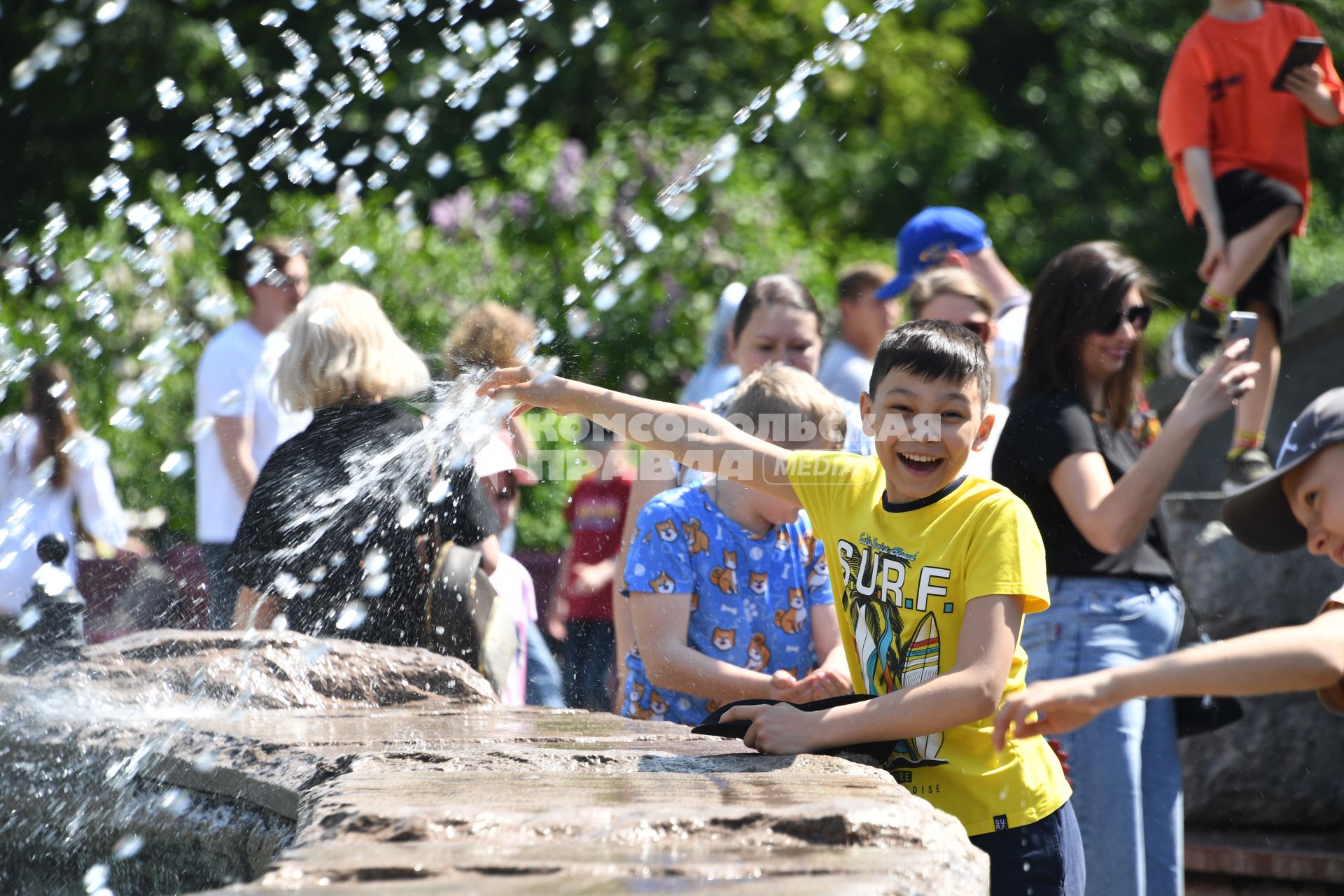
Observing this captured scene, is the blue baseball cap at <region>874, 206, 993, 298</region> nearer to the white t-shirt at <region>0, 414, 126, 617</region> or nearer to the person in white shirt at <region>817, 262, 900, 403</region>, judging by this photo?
the person in white shirt at <region>817, 262, 900, 403</region>

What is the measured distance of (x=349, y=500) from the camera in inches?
144

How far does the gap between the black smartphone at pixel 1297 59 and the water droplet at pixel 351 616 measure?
11.8ft

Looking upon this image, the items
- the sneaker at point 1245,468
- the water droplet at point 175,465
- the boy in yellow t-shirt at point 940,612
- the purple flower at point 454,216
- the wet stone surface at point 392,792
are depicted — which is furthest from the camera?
the purple flower at point 454,216

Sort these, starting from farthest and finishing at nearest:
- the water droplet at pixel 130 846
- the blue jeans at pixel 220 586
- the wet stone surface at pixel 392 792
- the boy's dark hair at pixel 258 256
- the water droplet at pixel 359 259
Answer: the water droplet at pixel 359 259 < the boy's dark hair at pixel 258 256 < the blue jeans at pixel 220 586 < the water droplet at pixel 130 846 < the wet stone surface at pixel 392 792

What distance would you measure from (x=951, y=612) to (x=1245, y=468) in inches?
111

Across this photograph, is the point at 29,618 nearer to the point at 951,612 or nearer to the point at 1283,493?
the point at 951,612

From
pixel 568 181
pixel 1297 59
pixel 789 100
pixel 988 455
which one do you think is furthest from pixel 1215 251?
pixel 789 100

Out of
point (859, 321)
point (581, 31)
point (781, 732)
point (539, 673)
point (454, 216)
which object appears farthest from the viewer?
point (581, 31)

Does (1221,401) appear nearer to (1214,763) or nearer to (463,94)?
(1214,763)

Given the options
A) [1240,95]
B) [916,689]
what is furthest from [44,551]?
[1240,95]

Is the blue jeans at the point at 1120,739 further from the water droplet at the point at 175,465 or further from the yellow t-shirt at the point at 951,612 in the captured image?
the water droplet at the point at 175,465

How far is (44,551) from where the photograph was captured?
4742 mm

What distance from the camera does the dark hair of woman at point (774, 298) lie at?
4152 mm

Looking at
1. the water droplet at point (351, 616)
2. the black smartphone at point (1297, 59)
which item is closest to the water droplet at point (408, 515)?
the water droplet at point (351, 616)
